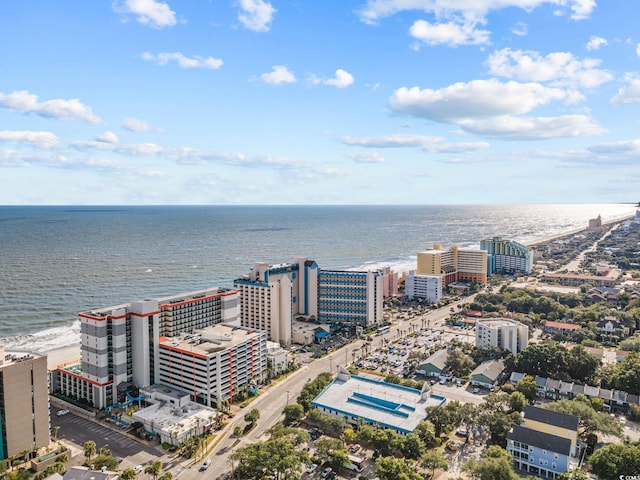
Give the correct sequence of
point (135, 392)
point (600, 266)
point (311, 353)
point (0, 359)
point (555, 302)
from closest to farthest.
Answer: point (0, 359) → point (135, 392) → point (311, 353) → point (555, 302) → point (600, 266)

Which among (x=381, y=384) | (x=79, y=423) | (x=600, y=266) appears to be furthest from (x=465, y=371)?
(x=600, y=266)

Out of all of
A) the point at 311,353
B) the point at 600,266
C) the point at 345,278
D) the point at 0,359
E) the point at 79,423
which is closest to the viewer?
the point at 0,359

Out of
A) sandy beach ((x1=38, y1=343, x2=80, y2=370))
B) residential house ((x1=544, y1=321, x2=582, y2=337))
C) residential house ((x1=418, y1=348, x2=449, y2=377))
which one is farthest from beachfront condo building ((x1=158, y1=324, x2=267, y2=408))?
residential house ((x1=544, y1=321, x2=582, y2=337))

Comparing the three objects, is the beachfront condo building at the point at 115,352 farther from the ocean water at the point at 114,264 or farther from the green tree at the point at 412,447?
the green tree at the point at 412,447

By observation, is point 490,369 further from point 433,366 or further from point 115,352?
point 115,352

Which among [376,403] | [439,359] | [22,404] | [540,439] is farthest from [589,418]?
[22,404]

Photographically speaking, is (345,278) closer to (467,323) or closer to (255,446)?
(467,323)
